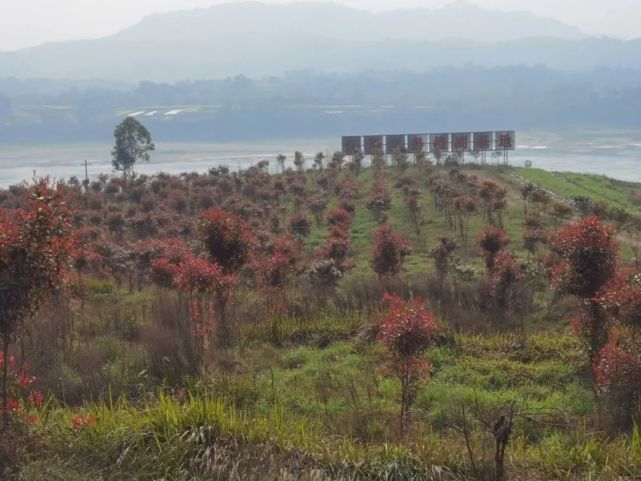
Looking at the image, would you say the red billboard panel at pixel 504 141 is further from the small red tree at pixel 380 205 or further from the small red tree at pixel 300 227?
the small red tree at pixel 300 227

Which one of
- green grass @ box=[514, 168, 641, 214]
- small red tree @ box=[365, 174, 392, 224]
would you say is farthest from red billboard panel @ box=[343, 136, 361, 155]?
small red tree @ box=[365, 174, 392, 224]

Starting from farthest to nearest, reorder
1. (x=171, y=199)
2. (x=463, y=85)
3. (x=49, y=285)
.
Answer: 1. (x=463, y=85)
2. (x=171, y=199)
3. (x=49, y=285)

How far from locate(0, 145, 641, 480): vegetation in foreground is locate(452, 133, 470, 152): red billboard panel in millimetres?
30537

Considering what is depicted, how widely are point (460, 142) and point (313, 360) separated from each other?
1702 inches

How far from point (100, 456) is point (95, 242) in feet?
54.1

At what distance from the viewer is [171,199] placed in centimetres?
3291

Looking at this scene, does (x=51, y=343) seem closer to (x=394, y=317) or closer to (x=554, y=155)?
(x=394, y=317)

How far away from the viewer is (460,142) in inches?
2063

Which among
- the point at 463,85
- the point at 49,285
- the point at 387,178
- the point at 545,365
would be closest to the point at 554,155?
the point at 387,178

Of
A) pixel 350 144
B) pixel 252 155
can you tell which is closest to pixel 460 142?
pixel 350 144

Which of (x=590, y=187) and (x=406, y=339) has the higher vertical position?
(x=406, y=339)

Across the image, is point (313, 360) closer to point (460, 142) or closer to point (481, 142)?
point (460, 142)

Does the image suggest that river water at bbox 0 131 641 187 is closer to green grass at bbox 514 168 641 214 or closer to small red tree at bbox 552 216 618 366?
green grass at bbox 514 168 641 214

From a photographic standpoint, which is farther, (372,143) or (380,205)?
(372,143)
